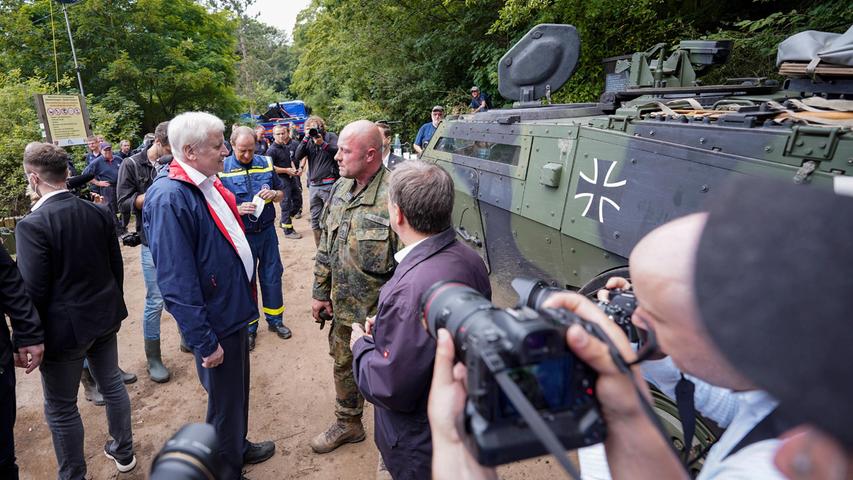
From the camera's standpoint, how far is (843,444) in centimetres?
58

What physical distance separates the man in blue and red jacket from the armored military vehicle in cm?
189

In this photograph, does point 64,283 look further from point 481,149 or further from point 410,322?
point 481,149

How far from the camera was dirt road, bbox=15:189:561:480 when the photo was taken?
3.06m

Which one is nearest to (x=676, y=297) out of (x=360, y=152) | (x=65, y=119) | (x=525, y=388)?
(x=525, y=388)

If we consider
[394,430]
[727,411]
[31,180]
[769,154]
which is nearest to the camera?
[727,411]

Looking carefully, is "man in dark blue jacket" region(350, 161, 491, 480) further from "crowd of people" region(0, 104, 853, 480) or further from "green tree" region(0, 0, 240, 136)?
"green tree" region(0, 0, 240, 136)

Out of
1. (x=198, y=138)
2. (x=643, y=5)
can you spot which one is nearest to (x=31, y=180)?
(x=198, y=138)

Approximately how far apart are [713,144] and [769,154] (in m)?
0.25

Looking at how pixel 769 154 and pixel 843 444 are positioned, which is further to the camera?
pixel 769 154

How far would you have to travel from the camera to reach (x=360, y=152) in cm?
285

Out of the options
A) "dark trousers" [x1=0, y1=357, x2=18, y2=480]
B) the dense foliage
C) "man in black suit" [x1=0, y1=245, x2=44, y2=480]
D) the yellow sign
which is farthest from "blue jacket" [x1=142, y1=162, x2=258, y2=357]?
the yellow sign

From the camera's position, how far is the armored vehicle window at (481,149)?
3564mm

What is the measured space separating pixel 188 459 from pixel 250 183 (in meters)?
3.72

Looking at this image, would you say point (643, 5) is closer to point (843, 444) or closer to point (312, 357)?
point (312, 357)
